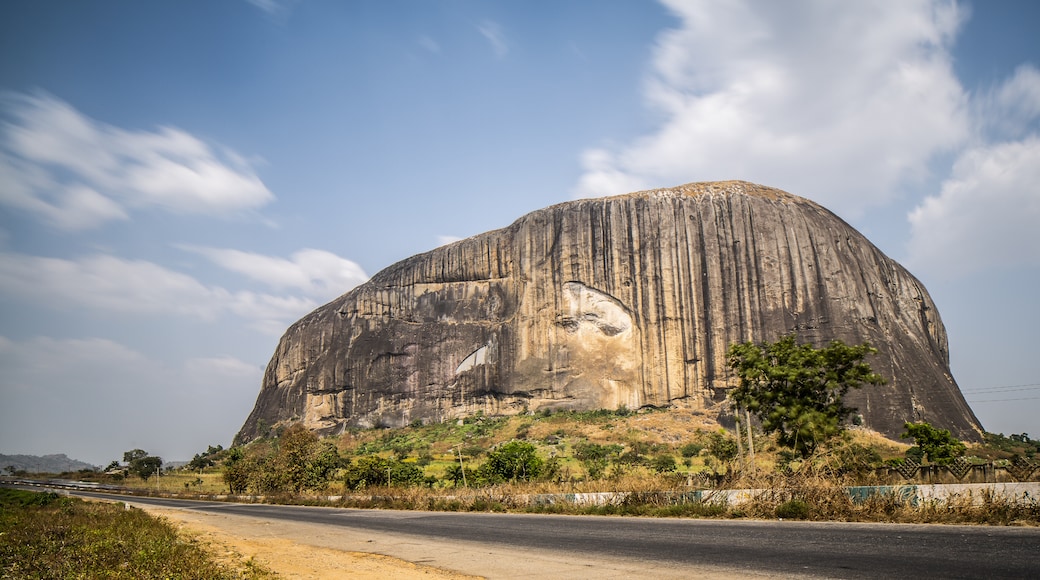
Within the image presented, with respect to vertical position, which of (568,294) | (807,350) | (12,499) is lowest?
(12,499)

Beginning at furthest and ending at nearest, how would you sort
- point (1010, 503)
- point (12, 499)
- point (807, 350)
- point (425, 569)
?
point (807, 350)
point (12, 499)
point (1010, 503)
point (425, 569)

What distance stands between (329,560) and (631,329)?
6872 centimetres

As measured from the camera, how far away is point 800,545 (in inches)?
328

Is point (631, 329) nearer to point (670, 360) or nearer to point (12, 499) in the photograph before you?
point (670, 360)

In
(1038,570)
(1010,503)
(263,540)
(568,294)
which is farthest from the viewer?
(568,294)

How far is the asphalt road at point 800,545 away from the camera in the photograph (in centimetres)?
642

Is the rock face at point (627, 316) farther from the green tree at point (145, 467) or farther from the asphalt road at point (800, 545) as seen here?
the asphalt road at point (800, 545)

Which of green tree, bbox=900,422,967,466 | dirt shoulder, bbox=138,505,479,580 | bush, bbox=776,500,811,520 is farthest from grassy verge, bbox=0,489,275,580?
green tree, bbox=900,422,967,466

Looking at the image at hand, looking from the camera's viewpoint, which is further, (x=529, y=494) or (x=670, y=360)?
(x=670, y=360)

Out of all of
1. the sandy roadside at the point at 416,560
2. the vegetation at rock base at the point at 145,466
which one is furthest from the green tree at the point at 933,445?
the vegetation at rock base at the point at 145,466

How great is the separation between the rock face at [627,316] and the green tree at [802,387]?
137ft

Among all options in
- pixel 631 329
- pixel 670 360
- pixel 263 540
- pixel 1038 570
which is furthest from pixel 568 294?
pixel 1038 570

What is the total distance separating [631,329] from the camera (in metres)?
76.6

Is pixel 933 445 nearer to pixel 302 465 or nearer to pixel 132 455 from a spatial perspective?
pixel 302 465
